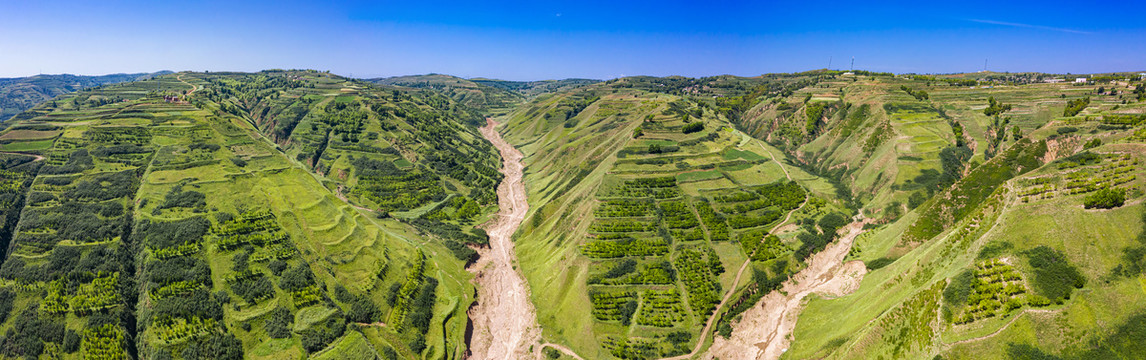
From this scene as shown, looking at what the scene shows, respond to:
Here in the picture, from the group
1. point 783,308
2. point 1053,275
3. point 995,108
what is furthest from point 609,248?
point 995,108

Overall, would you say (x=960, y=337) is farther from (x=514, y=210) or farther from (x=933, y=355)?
(x=514, y=210)

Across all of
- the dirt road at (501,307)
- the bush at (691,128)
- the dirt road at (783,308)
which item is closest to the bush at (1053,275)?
the dirt road at (783,308)

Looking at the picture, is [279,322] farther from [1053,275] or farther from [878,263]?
[878,263]

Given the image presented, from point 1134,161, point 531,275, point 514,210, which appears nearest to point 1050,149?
point 1134,161

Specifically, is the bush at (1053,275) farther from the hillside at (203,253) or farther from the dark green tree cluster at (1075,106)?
the dark green tree cluster at (1075,106)

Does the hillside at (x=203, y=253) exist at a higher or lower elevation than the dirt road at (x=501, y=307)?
higher

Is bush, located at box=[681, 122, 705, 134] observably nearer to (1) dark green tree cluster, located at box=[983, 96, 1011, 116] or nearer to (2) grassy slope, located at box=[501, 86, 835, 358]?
(2) grassy slope, located at box=[501, 86, 835, 358]

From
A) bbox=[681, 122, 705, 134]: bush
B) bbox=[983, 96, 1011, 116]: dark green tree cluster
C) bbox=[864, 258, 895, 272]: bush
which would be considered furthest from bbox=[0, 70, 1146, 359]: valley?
bbox=[681, 122, 705, 134]: bush
